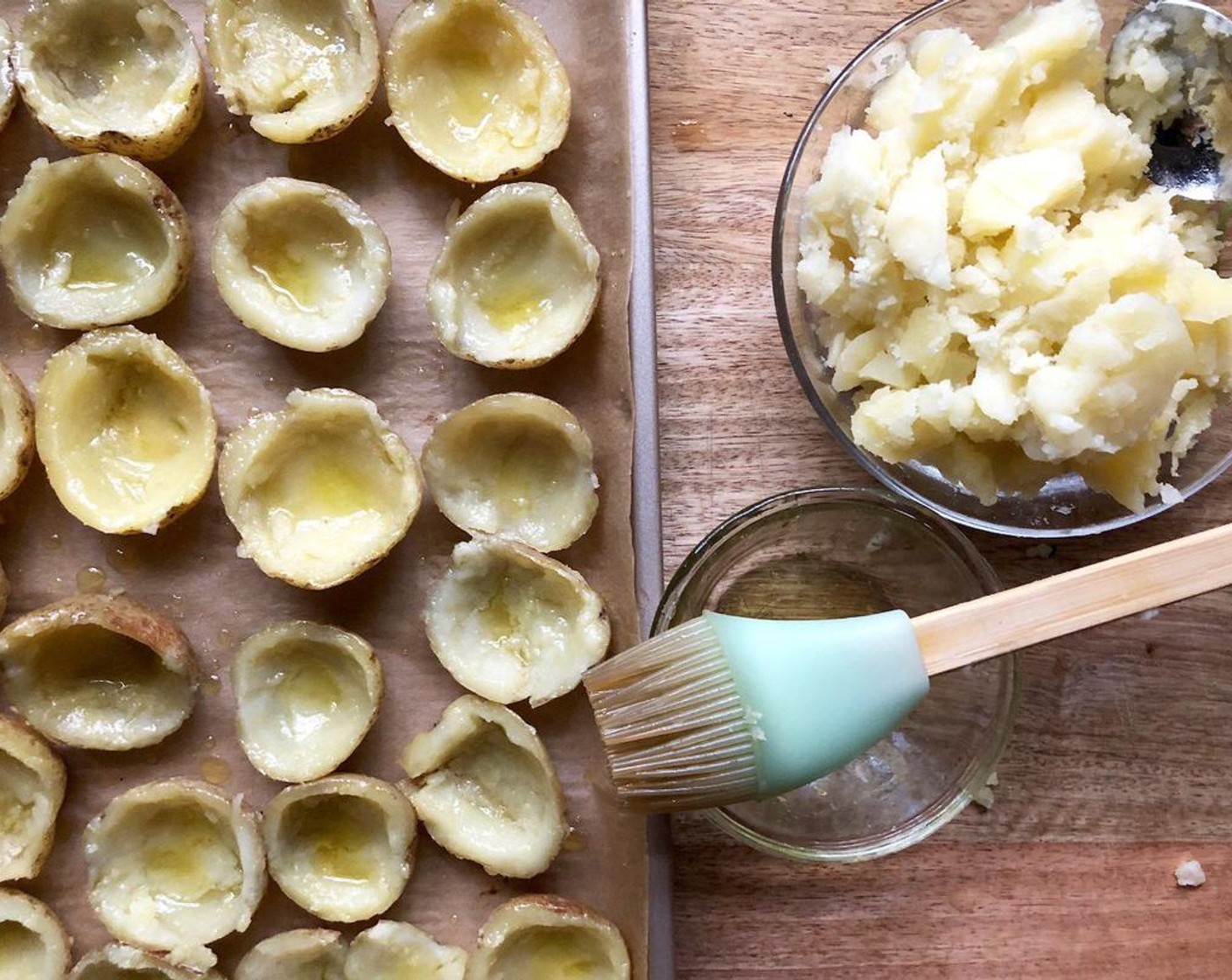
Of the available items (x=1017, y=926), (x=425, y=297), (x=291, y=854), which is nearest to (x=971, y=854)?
(x=1017, y=926)

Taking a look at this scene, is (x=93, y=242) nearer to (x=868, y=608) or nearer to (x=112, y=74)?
(x=112, y=74)

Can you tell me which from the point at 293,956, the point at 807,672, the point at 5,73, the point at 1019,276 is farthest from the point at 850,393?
the point at 5,73

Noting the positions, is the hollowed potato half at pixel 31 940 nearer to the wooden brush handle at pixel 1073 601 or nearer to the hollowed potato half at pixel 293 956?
the hollowed potato half at pixel 293 956

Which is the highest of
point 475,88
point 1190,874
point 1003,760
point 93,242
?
point 475,88

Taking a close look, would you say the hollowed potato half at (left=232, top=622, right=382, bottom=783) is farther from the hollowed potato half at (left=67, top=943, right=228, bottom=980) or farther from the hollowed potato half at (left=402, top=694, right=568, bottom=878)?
the hollowed potato half at (left=67, top=943, right=228, bottom=980)

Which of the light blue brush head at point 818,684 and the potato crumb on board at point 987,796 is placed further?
the potato crumb on board at point 987,796

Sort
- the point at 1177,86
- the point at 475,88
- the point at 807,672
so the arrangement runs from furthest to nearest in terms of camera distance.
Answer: the point at 475,88, the point at 1177,86, the point at 807,672

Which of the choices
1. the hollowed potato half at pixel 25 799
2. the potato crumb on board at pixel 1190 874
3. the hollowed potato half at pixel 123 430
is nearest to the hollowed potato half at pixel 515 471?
the hollowed potato half at pixel 123 430
